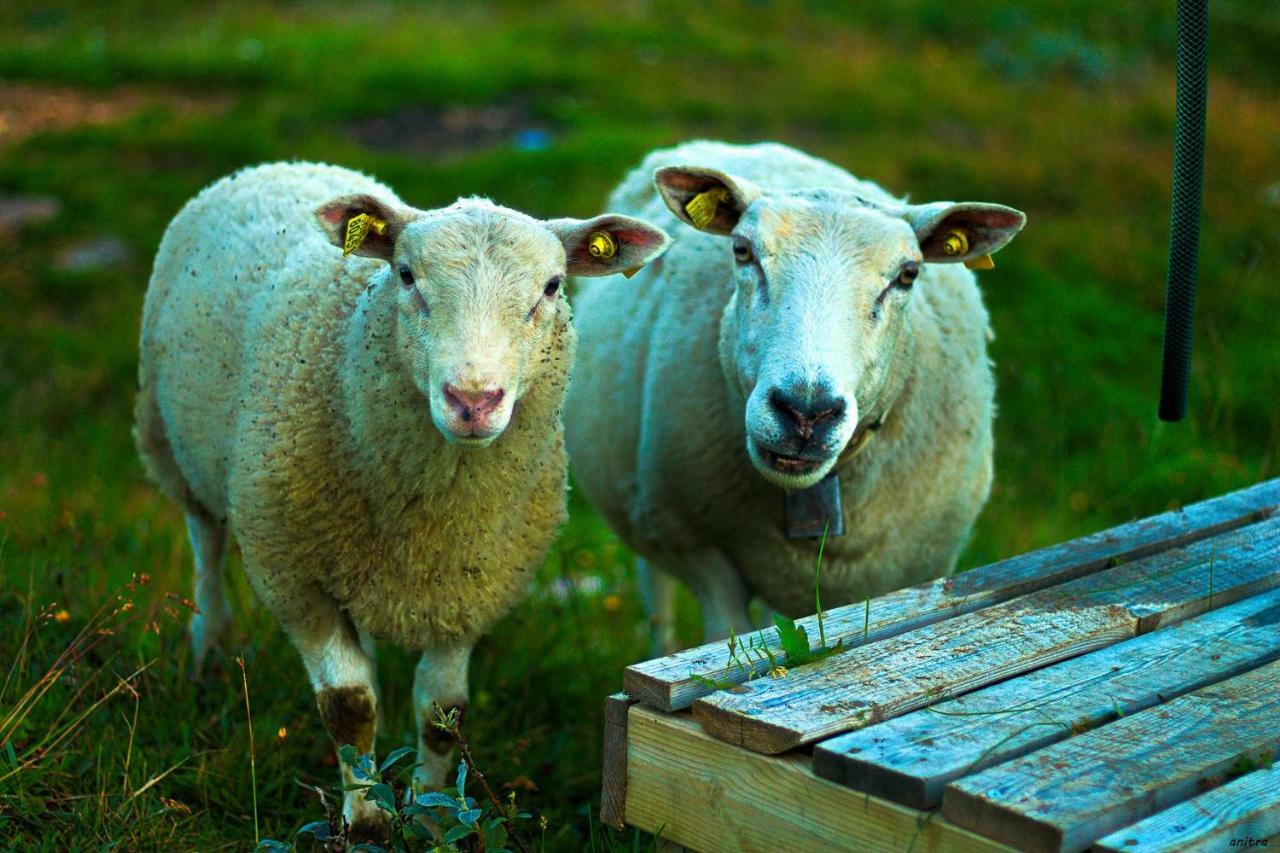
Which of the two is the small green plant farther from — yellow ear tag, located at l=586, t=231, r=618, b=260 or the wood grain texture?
yellow ear tag, located at l=586, t=231, r=618, b=260

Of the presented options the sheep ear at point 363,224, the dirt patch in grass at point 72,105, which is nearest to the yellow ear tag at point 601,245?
the sheep ear at point 363,224

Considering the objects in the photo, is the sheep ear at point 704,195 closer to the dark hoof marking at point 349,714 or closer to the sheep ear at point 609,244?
the sheep ear at point 609,244

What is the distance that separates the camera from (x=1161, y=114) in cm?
989

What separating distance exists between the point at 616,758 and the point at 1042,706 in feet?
2.68

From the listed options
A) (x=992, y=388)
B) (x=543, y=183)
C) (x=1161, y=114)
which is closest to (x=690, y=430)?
(x=992, y=388)

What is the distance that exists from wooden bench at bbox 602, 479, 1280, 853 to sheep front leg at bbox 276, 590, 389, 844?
30.8 inches

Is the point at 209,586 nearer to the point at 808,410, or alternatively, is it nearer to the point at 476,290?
the point at 476,290

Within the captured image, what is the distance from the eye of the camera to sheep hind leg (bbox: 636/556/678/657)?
5.10m

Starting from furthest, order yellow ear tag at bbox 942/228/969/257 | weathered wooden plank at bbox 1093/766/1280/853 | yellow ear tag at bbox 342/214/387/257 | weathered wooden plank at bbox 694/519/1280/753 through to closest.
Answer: yellow ear tag at bbox 942/228/969/257 < yellow ear tag at bbox 342/214/387/257 < weathered wooden plank at bbox 694/519/1280/753 < weathered wooden plank at bbox 1093/766/1280/853

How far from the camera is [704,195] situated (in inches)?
150

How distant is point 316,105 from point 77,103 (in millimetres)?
1712

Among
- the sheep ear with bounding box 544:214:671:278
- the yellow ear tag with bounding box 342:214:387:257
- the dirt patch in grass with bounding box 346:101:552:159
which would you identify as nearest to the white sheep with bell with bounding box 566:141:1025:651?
the sheep ear with bounding box 544:214:671:278

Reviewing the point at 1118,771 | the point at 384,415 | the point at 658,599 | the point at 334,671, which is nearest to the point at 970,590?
the point at 1118,771

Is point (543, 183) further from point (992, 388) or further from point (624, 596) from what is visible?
point (992, 388)
